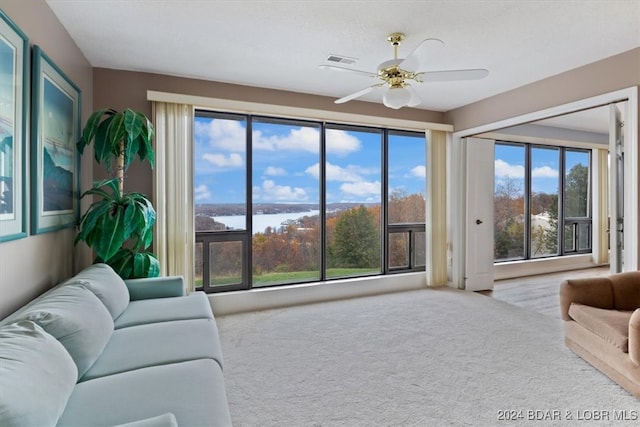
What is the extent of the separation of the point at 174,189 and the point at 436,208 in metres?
3.52

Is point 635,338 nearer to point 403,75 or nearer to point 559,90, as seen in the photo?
point 403,75

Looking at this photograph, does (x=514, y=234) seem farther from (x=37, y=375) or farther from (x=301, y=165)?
(x=37, y=375)

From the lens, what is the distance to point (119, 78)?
3500mm

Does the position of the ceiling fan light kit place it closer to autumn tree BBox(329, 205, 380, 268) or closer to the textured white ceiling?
the textured white ceiling

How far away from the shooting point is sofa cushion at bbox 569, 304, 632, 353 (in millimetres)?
2227

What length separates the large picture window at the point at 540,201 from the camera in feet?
20.0

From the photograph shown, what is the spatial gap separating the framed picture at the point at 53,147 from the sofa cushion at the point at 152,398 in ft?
3.99

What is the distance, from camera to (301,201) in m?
4.61

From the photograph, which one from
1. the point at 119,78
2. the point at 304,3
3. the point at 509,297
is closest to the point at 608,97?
the point at 509,297

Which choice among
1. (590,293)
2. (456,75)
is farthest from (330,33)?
(590,293)

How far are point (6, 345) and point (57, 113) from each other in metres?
1.82

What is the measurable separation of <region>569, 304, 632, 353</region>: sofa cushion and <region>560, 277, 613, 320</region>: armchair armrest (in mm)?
51

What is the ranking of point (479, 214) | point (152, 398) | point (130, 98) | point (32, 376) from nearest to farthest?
point (32, 376) < point (152, 398) < point (130, 98) < point (479, 214)

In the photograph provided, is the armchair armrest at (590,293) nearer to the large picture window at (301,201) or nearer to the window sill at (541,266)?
the large picture window at (301,201)
